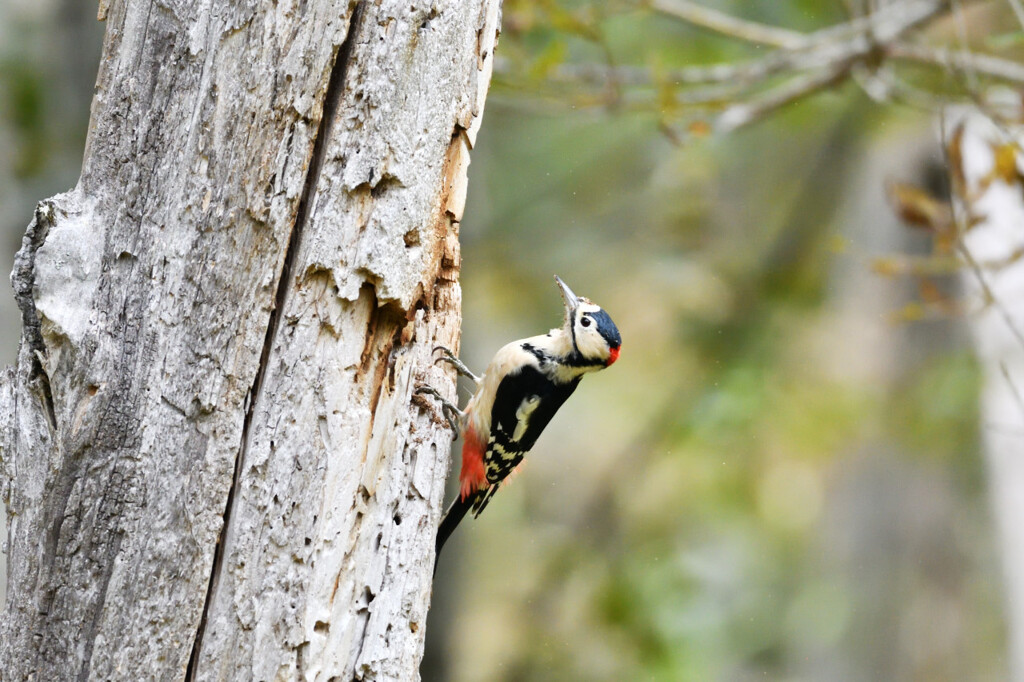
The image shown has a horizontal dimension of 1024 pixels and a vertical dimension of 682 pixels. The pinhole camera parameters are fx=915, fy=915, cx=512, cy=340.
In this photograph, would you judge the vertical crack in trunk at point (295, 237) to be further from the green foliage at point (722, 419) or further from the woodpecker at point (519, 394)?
the green foliage at point (722, 419)

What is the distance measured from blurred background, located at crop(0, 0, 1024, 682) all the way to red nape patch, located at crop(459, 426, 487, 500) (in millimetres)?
2789

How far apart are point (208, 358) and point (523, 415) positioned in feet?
4.64

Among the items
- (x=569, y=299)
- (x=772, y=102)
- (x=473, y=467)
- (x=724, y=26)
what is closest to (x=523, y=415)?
(x=473, y=467)

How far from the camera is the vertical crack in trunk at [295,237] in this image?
1.85m

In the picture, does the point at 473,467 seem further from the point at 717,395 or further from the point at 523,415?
Answer: the point at 717,395

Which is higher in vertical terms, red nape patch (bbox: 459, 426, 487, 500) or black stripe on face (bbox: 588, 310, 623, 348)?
black stripe on face (bbox: 588, 310, 623, 348)

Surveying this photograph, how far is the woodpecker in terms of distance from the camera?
9.94 feet

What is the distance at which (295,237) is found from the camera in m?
1.92

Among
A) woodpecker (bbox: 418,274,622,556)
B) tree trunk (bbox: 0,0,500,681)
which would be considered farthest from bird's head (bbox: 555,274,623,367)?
tree trunk (bbox: 0,0,500,681)

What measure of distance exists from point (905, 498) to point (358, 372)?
5.85 metres

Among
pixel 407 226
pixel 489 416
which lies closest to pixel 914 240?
pixel 489 416

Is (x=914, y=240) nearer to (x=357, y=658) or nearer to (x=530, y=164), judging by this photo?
(x=530, y=164)

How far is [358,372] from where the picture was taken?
6.56 ft

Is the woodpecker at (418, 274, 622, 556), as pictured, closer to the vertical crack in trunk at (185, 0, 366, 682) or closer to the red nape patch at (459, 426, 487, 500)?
the red nape patch at (459, 426, 487, 500)
